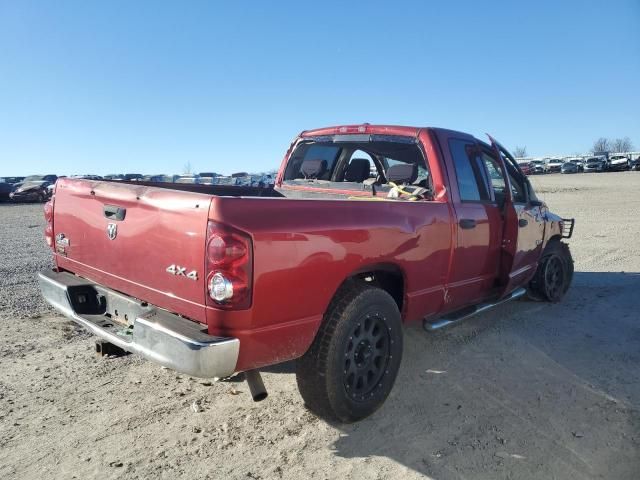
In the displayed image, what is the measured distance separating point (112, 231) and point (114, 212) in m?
0.13

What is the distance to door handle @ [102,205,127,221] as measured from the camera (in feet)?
10.4

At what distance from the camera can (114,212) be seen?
322cm

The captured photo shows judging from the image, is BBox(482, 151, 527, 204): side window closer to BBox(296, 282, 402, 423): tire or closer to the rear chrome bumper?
BBox(296, 282, 402, 423): tire

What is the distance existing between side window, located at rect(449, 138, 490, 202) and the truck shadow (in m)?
1.41

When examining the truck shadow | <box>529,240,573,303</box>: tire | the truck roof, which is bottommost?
the truck shadow

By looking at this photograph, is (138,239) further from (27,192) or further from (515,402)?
(27,192)

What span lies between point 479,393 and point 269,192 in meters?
2.82

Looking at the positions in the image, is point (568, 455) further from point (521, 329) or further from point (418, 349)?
point (521, 329)

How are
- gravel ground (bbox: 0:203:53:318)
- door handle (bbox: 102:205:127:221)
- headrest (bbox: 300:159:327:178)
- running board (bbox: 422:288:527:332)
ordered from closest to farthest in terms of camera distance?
door handle (bbox: 102:205:127:221), running board (bbox: 422:288:527:332), headrest (bbox: 300:159:327:178), gravel ground (bbox: 0:203:53:318)

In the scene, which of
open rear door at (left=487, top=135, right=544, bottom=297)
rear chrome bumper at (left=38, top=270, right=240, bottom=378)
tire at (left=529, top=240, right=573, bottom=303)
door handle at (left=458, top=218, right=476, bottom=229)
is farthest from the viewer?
tire at (left=529, top=240, right=573, bottom=303)

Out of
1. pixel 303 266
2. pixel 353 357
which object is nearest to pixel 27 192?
pixel 353 357

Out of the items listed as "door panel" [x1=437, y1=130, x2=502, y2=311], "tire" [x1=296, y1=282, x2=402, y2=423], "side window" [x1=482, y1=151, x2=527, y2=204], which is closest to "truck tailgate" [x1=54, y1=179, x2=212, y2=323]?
"tire" [x1=296, y1=282, x2=402, y2=423]

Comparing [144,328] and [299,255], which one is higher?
[299,255]

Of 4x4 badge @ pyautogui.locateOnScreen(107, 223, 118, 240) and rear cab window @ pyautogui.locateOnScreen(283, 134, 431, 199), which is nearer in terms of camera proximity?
4x4 badge @ pyautogui.locateOnScreen(107, 223, 118, 240)
